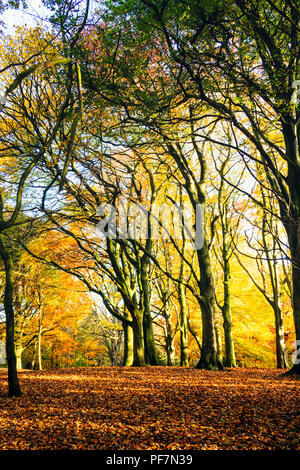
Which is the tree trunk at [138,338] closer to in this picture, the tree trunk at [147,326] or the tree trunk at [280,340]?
the tree trunk at [147,326]

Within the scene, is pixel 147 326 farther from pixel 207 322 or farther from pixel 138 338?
pixel 207 322

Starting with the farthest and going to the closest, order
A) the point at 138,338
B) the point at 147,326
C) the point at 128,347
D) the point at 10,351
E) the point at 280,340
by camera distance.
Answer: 1. the point at 128,347
2. the point at 147,326
3. the point at 138,338
4. the point at 280,340
5. the point at 10,351

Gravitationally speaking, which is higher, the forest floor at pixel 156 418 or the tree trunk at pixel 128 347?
the forest floor at pixel 156 418

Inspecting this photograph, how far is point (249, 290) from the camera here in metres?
19.1

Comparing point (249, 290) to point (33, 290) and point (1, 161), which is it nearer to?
point (33, 290)

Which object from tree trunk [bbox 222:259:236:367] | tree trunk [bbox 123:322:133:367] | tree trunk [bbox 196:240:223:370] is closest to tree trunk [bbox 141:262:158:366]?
tree trunk [bbox 123:322:133:367]

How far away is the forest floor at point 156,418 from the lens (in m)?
3.66

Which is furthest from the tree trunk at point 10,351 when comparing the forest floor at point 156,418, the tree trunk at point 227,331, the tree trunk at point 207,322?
the tree trunk at point 227,331

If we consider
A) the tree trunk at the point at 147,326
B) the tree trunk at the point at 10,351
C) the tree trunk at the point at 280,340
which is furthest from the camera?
the tree trunk at the point at 147,326

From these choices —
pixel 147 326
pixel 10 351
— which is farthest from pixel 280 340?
pixel 10 351

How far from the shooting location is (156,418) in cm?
450

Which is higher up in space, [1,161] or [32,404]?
[1,161]
